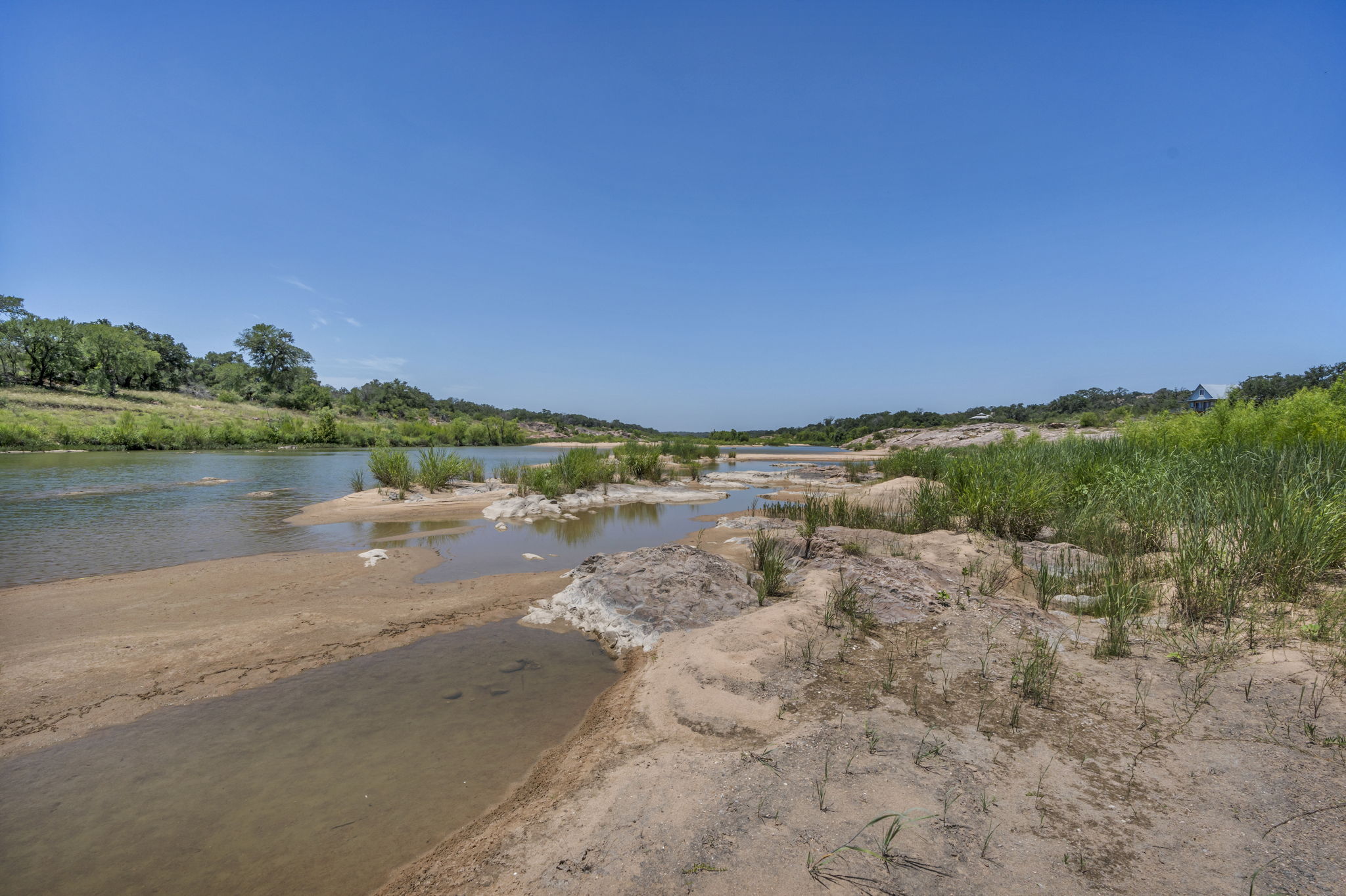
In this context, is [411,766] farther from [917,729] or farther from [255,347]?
[255,347]

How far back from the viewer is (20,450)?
99.7ft

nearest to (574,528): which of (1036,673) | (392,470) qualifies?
(392,470)

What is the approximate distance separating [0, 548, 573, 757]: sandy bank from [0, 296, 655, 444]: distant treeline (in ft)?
183

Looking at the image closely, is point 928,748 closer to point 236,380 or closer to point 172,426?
point 172,426

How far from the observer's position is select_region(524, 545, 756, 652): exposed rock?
248 inches

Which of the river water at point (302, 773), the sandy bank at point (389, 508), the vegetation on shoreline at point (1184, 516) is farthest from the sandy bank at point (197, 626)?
the vegetation on shoreline at point (1184, 516)

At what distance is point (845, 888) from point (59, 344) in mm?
76037

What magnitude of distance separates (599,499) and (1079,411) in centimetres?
6534

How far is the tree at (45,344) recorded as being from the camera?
45.1 meters

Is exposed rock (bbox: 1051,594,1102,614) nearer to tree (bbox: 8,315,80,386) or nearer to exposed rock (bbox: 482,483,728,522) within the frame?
exposed rock (bbox: 482,483,728,522)

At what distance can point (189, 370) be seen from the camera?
6906 centimetres

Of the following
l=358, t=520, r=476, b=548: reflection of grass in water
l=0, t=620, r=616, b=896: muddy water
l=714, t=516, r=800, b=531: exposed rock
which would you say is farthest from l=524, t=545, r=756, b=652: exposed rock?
l=358, t=520, r=476, b=548: reflection of grass in water

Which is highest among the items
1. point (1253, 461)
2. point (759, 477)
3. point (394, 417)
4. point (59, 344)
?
point (59, 344)

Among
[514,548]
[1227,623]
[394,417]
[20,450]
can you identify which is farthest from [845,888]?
[394,417]
